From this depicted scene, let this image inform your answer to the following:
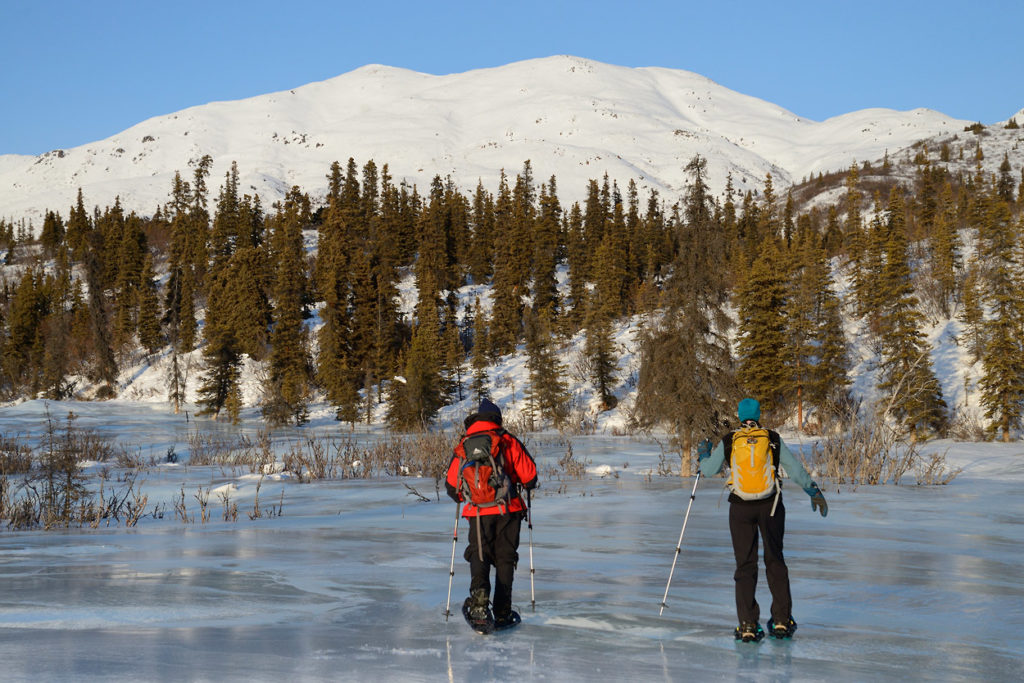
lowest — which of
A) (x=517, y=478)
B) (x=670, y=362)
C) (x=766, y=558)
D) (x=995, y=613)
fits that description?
(x=995, y=613)

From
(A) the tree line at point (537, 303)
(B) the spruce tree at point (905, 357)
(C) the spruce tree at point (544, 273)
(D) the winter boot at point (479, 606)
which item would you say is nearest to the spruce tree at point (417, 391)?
(A) the tree line at point (537, 303)

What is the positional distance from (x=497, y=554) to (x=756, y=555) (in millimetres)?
1866

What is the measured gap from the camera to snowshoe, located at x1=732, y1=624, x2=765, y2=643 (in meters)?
6.09

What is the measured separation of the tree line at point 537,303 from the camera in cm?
3812

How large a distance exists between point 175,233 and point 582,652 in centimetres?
9069

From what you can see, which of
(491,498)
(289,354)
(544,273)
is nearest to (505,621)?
(491,498)

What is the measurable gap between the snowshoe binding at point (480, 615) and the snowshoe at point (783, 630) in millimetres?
1991

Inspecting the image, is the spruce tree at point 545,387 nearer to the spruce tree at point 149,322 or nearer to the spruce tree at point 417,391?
the spruce tree at point 417,391

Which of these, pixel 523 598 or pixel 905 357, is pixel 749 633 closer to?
pixel 523 598

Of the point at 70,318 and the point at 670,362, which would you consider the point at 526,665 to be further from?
the point at 70,318

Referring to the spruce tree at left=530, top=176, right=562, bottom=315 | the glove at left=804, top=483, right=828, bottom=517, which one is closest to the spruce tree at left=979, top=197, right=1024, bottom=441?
the glove at left=804, top=483, right=828, bottom=517

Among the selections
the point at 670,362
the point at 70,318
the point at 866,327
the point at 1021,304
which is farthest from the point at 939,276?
the point at 70,318

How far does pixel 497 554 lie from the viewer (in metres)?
6.61

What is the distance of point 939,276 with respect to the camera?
53844 millimetres
